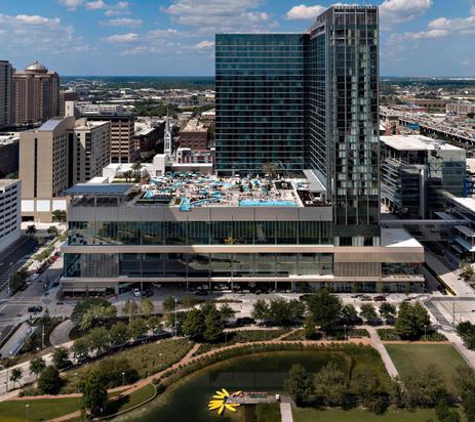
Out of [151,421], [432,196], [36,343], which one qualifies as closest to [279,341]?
[151,421]

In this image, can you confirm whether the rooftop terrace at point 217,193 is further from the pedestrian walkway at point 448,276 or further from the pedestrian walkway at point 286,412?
the pedestrian walkway at point 286,412

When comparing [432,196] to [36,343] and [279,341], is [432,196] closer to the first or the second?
[279,341]

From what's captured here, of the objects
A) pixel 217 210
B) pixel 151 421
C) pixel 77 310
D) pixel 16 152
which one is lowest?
pixel 151 421

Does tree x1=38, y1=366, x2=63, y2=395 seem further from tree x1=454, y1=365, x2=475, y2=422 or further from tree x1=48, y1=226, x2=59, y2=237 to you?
tree x1=48, y1=226, x2=59, y2=237

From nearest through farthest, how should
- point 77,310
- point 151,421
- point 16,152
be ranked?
point 151,421 → point 77,310 → point 16,152

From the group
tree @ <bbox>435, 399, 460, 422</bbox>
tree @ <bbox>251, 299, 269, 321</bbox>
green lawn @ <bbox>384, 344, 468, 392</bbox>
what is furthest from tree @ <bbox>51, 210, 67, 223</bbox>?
tree @ <bbox>435, 399, 460, 422</bbox>

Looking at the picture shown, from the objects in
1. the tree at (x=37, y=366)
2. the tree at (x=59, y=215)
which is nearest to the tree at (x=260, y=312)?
the tree at (x=37, y=366)
